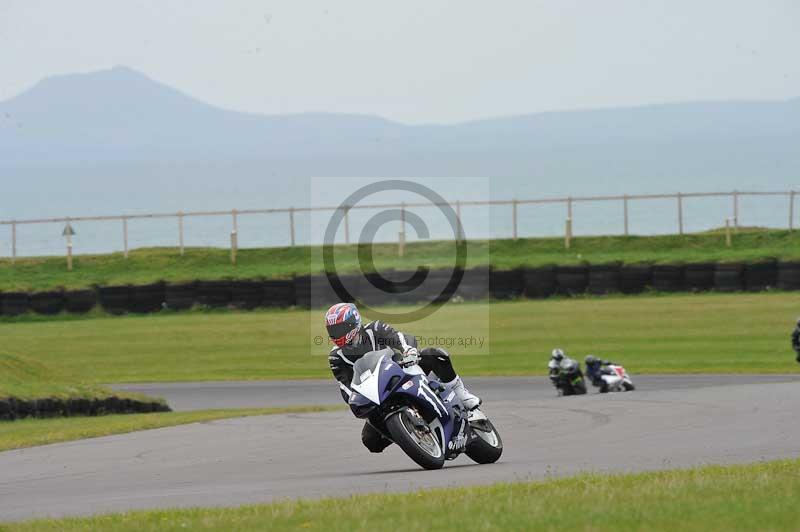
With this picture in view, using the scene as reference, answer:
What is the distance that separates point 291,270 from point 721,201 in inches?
6223

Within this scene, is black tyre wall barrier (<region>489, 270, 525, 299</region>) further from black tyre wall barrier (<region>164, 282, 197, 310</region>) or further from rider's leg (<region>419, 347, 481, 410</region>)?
rider's leg (<region>419, 347, 481, 410</region>)

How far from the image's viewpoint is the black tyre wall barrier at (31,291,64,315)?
129ft

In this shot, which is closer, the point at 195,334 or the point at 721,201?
the point at 195,334

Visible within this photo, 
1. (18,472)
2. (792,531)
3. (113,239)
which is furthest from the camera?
(113,239)

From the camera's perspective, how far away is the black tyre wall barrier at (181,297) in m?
39.4

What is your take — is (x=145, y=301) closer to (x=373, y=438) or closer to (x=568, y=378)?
(x=568, y=378)

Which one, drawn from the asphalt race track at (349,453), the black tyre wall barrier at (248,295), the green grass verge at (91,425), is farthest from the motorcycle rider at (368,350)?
the black tyre wall barrier at (248,295)

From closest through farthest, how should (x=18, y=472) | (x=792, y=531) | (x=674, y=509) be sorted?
(x=792, y=531) < (x=674, y=509) < (x=18, y=472)

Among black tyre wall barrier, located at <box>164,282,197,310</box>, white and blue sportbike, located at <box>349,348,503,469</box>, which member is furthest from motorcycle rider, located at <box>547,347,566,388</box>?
black tyre wall barrier, located at <box>164,282,197,310</box>

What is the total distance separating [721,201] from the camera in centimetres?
19312

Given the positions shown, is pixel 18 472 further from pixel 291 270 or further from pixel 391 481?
pixel 291 270

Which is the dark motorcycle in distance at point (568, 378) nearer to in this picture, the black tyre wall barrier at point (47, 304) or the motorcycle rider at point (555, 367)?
the motorcycle rider at point (555, 367)

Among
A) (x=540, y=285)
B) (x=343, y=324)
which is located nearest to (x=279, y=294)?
(x=540, y=285)

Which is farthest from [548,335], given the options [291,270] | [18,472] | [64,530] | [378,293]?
[64,530]
